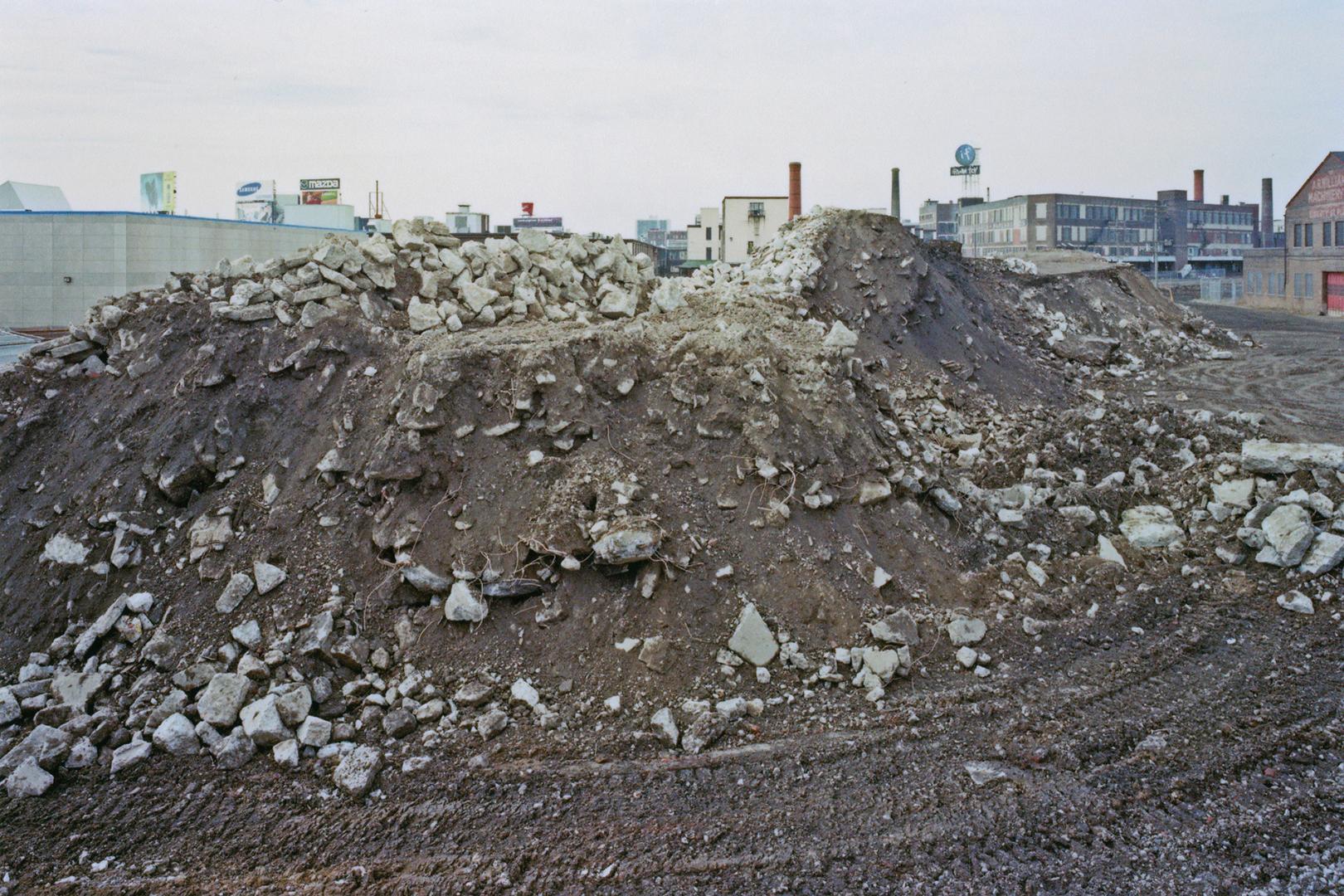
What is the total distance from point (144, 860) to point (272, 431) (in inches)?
157

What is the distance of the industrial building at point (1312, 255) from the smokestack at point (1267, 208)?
2094 centimetres

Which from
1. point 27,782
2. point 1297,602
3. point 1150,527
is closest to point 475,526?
point 27,782

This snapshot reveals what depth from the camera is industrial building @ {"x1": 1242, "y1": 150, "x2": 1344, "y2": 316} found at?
38125 mm

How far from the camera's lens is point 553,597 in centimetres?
697

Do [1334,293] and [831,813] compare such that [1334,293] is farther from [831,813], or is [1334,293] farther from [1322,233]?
[831,813]

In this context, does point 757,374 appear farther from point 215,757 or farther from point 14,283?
point 14,283

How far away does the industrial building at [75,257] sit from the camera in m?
26.0

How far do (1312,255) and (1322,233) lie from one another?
3.60ft

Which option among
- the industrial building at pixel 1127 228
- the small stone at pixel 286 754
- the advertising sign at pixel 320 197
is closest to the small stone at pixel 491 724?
the small stone at pixel 286 754

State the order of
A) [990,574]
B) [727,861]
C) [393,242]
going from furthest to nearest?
[393,242] < [990,574] < [727,861]

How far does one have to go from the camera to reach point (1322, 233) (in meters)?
39.5

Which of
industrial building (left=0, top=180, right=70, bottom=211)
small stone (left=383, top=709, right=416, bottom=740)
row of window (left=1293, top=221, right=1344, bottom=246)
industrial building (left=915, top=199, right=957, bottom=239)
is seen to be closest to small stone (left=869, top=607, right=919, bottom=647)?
small stone (left=383, top=709, right=416, bottom=740)

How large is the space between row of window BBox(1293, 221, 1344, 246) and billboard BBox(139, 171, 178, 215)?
4425cm

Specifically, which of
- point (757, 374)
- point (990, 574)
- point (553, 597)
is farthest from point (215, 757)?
→ point (990, 574)
